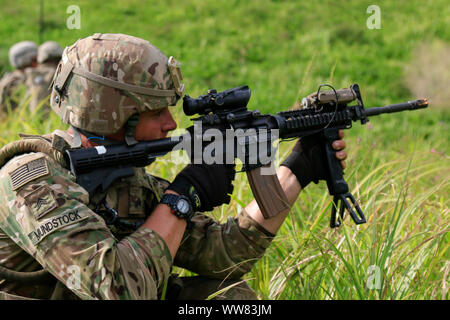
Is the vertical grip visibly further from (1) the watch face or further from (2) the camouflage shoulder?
(2) the camouflage shoulder

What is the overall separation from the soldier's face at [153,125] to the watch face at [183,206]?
359 mm

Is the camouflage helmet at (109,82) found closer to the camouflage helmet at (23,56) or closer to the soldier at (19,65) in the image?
the soldier at (19,65)

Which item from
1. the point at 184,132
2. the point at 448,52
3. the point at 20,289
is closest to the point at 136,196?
the point at 184,132

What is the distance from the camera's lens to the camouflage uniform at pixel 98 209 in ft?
7.74

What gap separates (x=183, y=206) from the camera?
104 inches

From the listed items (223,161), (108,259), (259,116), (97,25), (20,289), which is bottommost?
(20,289)

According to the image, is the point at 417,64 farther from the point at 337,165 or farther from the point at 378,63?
the point at 337,165

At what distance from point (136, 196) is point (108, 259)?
0.53 meters

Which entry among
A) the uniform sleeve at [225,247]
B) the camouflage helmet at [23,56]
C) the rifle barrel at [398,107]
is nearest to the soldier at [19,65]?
the camouflage helmet at [23,56]

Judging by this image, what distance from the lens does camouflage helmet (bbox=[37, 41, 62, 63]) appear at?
30.3ft

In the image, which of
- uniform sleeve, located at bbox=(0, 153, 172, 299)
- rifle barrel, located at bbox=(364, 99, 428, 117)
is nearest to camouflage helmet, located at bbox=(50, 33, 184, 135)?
uniform sleeve, located at bbox=(0, 153, 172, 299)

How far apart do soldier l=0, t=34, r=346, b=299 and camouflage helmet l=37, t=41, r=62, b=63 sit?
681 centimetres

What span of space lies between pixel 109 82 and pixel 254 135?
31.1 inches

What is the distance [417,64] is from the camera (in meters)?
9.60
